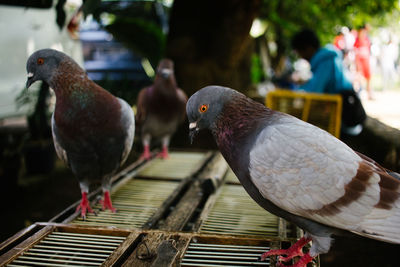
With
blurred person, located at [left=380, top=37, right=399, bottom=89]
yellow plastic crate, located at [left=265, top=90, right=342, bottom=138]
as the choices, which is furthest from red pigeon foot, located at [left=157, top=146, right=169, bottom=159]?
blurred person, located at [left=380, top=37, right=399, bottom=89]

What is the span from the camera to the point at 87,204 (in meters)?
2.75

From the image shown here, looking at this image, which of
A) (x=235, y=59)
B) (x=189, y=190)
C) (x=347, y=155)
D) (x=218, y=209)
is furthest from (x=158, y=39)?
(x=347, y=155)

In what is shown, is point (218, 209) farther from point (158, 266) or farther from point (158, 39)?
point (158, 39)

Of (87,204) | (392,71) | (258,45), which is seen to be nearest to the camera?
(87,204)

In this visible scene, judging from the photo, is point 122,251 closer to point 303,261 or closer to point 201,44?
point 303,261

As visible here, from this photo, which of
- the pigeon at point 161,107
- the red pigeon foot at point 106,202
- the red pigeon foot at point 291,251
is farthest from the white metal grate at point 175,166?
the red pigeon foot at point 291,251

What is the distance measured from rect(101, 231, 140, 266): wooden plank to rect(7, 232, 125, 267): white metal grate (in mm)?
90

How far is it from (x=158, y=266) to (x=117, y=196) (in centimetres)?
141

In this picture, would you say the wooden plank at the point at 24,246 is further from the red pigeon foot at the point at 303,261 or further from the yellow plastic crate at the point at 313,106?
the yellow plastic crate at the point at 313,106

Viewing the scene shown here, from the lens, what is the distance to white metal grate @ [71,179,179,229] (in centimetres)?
259

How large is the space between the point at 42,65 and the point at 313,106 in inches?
108

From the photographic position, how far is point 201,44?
5.55m

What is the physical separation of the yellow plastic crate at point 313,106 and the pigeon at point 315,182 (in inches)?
79.7

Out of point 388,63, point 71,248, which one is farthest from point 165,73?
point 388,63
